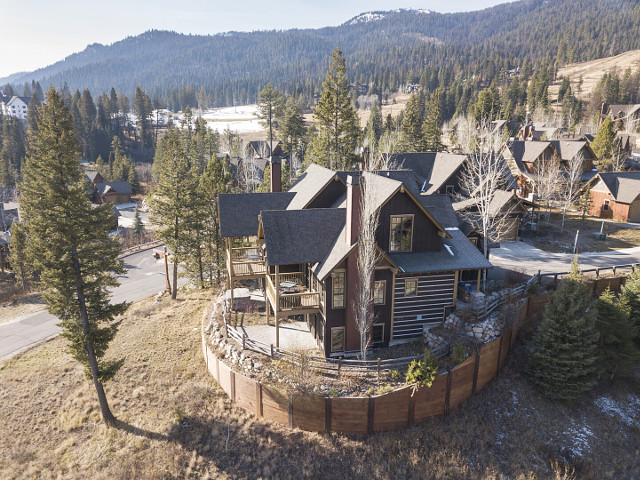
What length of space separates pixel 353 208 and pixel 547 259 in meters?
20.2

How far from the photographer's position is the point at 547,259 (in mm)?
31188

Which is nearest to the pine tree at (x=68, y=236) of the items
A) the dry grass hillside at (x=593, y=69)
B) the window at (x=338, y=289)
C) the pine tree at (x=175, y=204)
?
the window at (x=338, y=289)

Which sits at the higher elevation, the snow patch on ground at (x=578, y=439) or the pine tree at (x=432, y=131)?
the pine tree at (x=432, y=131)

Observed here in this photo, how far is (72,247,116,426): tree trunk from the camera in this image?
18797 mm

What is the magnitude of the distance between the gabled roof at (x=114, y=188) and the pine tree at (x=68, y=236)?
67.8 m

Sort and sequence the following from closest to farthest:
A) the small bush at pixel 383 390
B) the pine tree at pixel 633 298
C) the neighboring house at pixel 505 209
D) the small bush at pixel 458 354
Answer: the small bush at pixel 383 390 → the small bush at pixel 458 354 → the pine tree at pixel 633 298 → the neighboring house at pixel 505 209

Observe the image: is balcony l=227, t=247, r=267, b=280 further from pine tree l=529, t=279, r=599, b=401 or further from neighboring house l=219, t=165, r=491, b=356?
pine tree l=529, t=279, r=599, b=401

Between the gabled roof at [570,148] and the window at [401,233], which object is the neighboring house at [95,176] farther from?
the gabled roof at [570,148]

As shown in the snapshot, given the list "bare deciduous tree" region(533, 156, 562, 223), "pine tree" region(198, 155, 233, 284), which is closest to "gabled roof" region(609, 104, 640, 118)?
"bare deciduous tree" region(533, 156, 562, 223)

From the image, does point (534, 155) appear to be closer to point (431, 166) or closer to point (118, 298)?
point (431, 166)

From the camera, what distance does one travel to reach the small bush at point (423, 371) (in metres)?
17.8

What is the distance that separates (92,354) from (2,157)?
87724 mm

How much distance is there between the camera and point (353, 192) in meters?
18.9

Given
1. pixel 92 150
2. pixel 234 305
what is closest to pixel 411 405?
pixel 234 305
